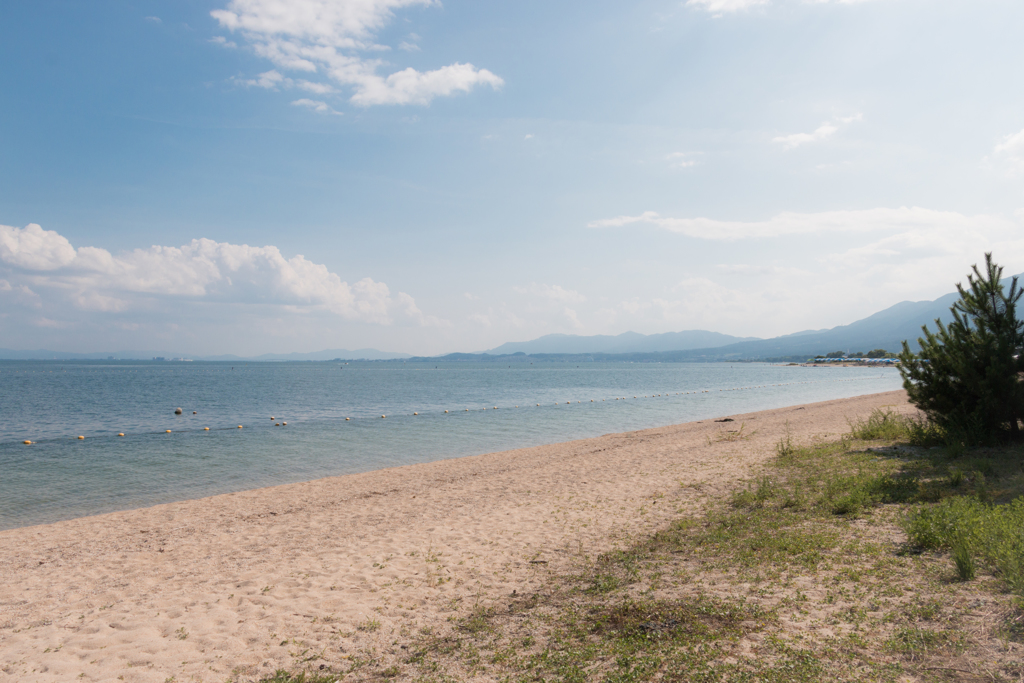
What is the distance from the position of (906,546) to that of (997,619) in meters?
2.25

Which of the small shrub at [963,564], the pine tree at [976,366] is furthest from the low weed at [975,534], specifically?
the pine tree at [976,366]

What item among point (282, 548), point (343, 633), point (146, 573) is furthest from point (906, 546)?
point (146, 573)

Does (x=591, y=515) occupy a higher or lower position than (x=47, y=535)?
higher

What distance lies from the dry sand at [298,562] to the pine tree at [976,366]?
4517 millimetres

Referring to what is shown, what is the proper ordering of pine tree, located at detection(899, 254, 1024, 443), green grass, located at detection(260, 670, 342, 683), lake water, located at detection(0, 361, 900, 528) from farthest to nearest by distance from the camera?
lake water, located at detection(0, 361, 900, 528)
pine tree, located at detection(899, 254, 1024, 443)
green grass, located at detection(260, 670, 342, 683)

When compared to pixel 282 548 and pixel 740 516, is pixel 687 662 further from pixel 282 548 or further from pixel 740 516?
pixel 282 548

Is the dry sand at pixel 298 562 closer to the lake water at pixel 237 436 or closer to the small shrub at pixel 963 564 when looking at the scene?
the lake water at pixel 237 436

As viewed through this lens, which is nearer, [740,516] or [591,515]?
[740,516]

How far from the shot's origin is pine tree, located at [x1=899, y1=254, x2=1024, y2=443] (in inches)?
492

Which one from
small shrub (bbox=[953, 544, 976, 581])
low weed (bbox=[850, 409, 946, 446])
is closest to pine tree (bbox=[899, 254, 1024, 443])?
low weed (bbox=[850, 409, 946, 446])

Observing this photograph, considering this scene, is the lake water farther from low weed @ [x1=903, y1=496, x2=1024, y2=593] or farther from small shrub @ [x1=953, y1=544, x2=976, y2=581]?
small shrub @ [x1=953, y1=544, x2=976, y2=581]

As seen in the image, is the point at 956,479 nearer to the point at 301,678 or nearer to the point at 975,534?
the point at 975,534

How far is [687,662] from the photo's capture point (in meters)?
4.90

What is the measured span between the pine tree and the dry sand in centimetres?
452
